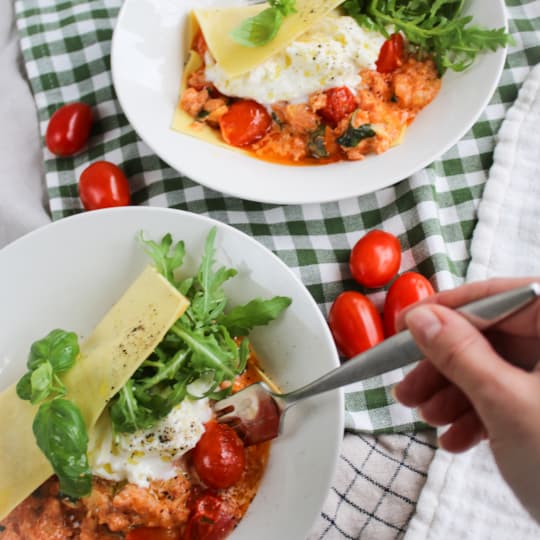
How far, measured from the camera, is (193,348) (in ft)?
9.87

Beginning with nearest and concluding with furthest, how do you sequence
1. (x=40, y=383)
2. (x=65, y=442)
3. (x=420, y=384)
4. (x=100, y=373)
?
(x=420, y=384), (x=65, y=442), (x=40, y=383), (x=100, y=373)

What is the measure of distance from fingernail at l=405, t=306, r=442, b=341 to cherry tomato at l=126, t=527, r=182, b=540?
1620 millimetres

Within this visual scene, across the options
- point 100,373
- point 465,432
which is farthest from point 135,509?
point 465,432

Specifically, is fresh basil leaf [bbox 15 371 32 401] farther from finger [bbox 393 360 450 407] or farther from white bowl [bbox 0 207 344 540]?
finger [bbox 393 360 450 407]

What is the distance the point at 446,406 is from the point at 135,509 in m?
1.37

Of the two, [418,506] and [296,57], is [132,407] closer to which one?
[418,506]

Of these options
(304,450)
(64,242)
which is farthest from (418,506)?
(64,242)

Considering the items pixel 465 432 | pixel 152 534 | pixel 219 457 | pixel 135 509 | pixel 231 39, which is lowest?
pixel 152 534

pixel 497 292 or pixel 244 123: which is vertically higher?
pixel 497 292

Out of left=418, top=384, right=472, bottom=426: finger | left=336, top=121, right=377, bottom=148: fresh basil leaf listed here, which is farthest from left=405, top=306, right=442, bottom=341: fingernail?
left=336, top=121, right=377, bottom=148: fresh basil leaf

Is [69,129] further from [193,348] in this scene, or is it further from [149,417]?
[149,417]

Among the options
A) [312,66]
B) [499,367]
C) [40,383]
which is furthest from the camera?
[312,66]

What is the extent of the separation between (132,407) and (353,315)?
1120 millimetres

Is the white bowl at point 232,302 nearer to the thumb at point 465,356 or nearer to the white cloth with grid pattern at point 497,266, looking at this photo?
the white cloth with grid pattern at point 497,266
